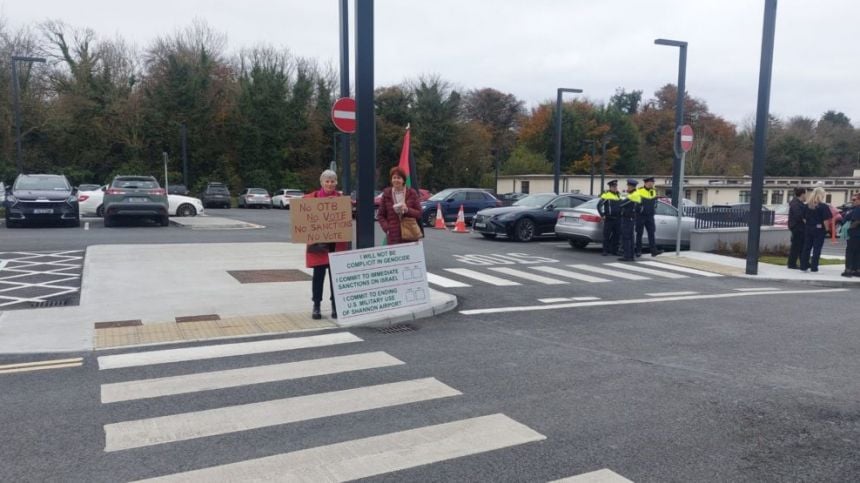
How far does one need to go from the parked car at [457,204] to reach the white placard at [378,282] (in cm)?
1621

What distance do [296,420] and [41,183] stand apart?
63.9ft

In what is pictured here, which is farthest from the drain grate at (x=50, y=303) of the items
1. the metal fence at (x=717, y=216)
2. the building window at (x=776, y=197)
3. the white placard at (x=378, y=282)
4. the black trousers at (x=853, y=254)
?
the building window at (x=776, y=197)

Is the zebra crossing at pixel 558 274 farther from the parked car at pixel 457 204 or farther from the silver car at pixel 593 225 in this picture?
the parked car at pixel 457 204

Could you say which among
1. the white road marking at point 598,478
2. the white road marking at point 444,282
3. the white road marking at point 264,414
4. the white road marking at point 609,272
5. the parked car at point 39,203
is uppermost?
the parked car at point 39,203

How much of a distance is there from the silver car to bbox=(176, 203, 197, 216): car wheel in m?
16.5

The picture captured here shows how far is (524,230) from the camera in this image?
19.3 m

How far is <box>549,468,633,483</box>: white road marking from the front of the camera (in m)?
3.73

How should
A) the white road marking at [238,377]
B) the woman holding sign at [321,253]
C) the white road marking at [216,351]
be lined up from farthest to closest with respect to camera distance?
the woman holding sign at [321,253]
the white road marking at [216,351]
the white road marking at [238,377]

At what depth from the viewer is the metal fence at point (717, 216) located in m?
17.4

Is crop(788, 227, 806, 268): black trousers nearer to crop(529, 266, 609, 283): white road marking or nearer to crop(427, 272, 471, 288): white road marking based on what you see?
crop(529, 266, 609, 283): white road marking

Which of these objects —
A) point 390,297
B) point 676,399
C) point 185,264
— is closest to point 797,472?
point 676,399

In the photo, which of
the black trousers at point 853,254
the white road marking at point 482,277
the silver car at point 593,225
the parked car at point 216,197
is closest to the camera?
the white road marking at point 482,277

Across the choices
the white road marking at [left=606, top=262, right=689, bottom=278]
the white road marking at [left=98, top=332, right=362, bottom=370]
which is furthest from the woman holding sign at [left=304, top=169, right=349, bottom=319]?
the white road marking at [left=606, top=262, right=689, bottom=278]

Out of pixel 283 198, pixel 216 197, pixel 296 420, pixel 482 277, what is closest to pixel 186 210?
pixel 216 197
